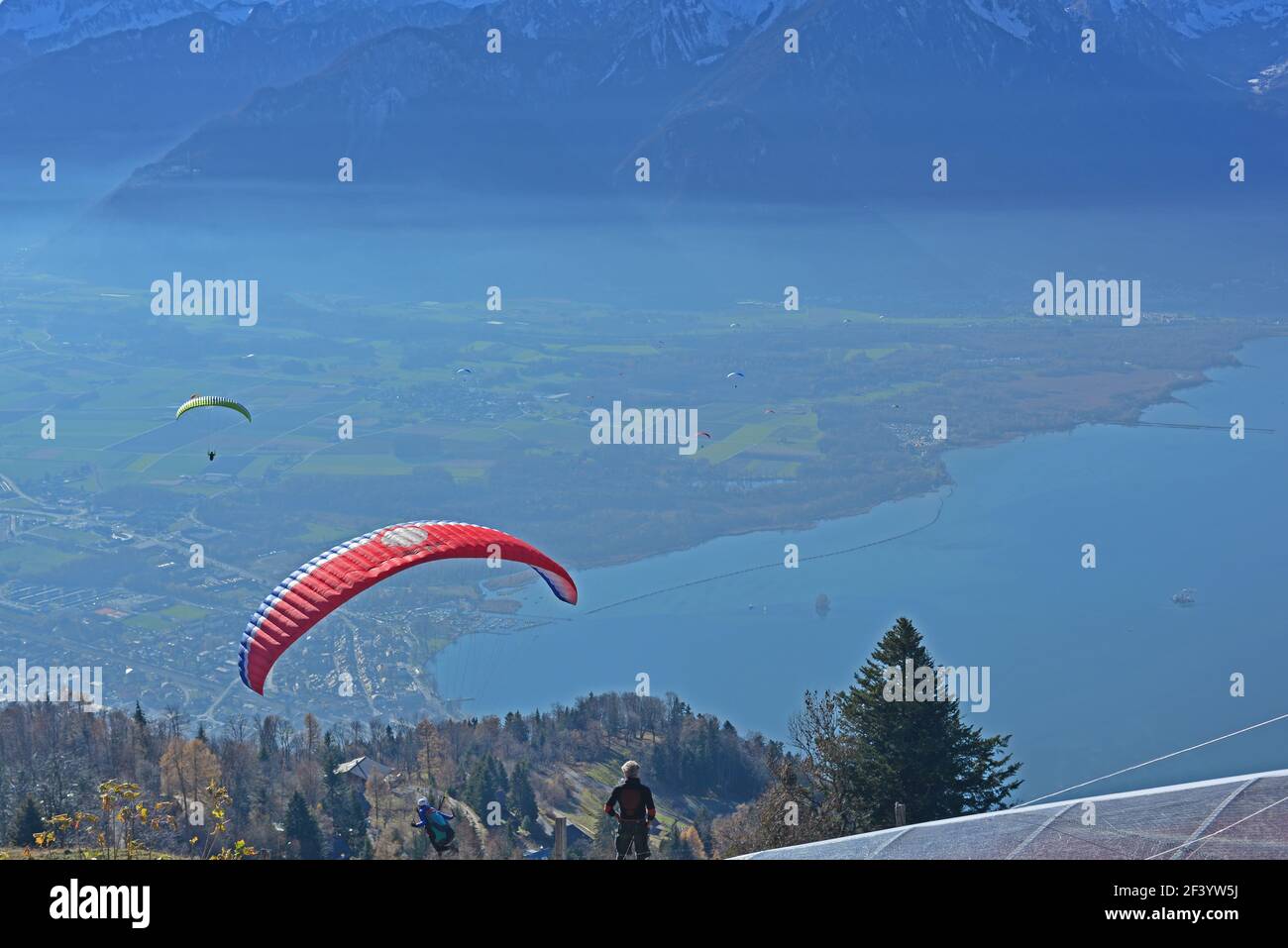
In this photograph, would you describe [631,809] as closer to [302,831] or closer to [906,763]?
[906,763]

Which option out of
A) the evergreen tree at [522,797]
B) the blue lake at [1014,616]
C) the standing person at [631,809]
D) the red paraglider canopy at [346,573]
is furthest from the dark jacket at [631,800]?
the blue lake at [1014,616]

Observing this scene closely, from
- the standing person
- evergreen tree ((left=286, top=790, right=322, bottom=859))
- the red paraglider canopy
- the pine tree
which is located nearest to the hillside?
evergreen tree ((left=286, top=790, right=322, bottom=859))

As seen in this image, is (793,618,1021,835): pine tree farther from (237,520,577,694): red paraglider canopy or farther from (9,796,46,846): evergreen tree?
(9,796,46,846): evergreen tree

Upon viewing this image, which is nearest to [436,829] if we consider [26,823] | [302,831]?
[26,823]

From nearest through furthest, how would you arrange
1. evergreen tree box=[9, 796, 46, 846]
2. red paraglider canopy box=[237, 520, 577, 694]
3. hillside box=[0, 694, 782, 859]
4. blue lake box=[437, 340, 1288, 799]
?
1. red paraglider canopy box=[237, 520, 577, 694]
2. evergreen tree box=[9, 796, 46, 846]
3. hillside box=[0, 694, 782, 859]
4. blue lake box=[437, 340, 1288, 799]

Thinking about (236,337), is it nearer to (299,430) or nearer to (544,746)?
(299,430)
